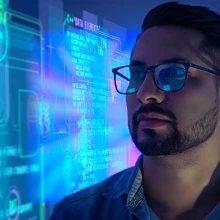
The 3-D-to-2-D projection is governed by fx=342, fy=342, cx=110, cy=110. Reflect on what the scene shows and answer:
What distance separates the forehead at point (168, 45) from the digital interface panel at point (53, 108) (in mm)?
470

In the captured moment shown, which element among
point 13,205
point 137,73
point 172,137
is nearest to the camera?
point 172,137

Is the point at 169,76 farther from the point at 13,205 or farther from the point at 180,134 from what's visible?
the point at 13,205

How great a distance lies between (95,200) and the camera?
107 centimetres

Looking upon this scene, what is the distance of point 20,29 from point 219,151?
858 millimetres

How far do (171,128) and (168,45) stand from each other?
0.86ft

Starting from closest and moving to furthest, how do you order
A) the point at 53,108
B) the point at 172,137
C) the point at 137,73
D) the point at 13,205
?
the point at 172,137
the point at 137,73
the point at 13,205
the point at 53,108

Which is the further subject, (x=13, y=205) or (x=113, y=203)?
(x=13, y=205)

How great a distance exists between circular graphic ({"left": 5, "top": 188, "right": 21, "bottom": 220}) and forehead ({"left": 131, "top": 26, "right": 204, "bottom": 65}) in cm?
67

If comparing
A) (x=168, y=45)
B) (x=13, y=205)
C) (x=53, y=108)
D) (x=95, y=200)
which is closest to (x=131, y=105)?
(x=168, y=45)

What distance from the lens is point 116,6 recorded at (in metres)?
1.94

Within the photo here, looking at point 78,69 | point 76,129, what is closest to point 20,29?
point 78,69

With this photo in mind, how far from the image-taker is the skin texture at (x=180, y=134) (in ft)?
3.31

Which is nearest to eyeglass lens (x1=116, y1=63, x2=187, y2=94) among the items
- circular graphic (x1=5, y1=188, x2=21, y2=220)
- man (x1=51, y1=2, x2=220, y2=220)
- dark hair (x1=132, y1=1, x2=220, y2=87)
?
man (x1=51, y1=2, x2=220, y2=220)

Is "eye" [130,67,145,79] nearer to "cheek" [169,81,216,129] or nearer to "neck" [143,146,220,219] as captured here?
"cheek" [169,81,216,129]
